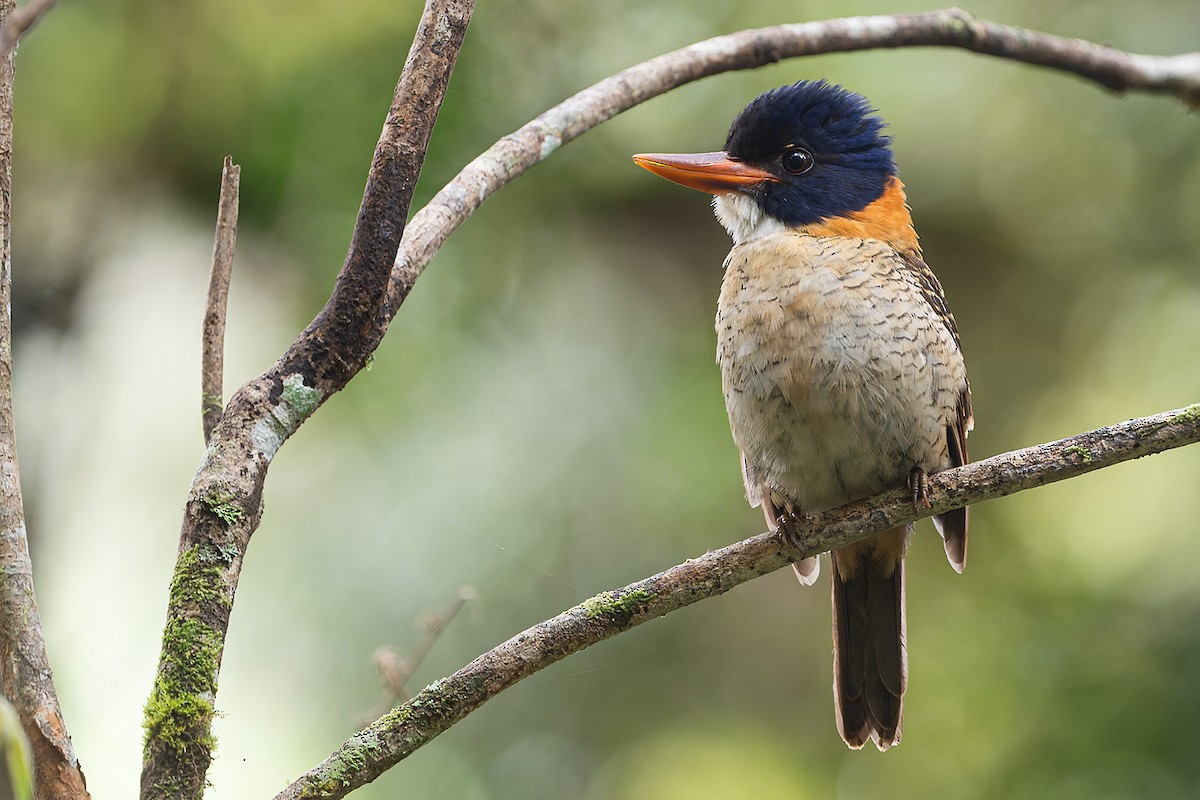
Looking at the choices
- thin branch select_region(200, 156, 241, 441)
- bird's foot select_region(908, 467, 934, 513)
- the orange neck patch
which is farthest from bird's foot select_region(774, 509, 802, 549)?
thin branch select_region(200, 156, 241, 441)

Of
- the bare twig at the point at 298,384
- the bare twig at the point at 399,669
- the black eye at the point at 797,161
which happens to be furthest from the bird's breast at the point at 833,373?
the bare twig at the point at 399,669

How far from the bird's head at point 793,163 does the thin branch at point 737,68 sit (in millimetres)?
209

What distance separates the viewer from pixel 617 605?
1.75m

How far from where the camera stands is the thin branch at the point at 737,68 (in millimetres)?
2080

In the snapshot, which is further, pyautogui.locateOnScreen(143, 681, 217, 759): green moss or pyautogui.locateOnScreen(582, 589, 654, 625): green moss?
pyautogui.locateOnScreen(582, 589, 654, 625): green moss

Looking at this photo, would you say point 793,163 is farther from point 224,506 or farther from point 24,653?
point 24,653

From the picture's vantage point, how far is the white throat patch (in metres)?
2.89

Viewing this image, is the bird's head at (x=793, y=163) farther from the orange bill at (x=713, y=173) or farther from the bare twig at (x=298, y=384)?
the bare twig at (x=298, y=384)

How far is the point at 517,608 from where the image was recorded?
12.9 ft

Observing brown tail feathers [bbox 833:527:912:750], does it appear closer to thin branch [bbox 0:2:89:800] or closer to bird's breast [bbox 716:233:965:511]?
bird's breast [bbox 716:233:965:511]

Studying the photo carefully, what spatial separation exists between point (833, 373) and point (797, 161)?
2.49ft

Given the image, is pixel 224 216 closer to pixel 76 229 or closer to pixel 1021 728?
pixel 76 229

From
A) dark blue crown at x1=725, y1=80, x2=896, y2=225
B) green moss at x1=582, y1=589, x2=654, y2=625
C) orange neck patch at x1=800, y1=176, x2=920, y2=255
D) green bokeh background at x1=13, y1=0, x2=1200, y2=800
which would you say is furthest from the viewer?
green bokeh background at x1=13, y1=0, x2=1200, y2=800

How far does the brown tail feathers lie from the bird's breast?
38cm
